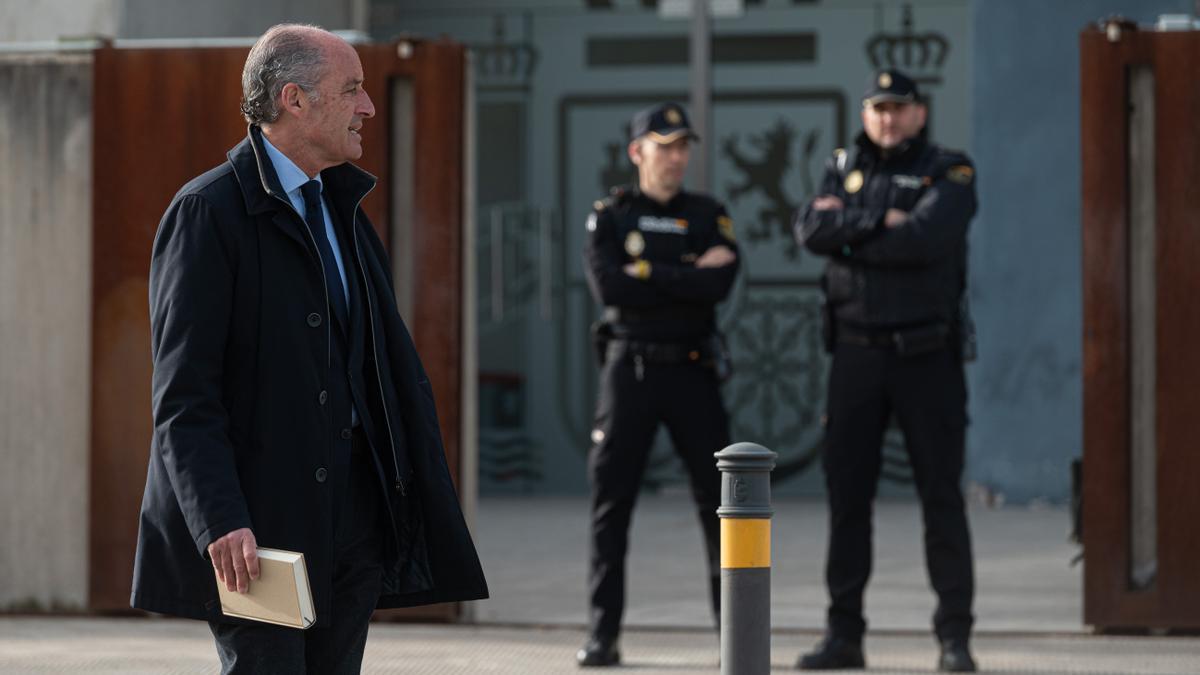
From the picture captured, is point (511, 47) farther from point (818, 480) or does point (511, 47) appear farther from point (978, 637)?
point (978, 637)

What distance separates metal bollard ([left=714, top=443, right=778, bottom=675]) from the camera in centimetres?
425

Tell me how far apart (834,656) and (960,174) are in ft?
5.67

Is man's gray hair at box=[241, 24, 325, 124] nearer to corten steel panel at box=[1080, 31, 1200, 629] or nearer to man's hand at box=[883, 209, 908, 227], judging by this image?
man's hand at box=[883, 209, 908, 227]

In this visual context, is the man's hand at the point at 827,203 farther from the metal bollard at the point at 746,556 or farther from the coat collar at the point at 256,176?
the coat collar at the point at 256,176

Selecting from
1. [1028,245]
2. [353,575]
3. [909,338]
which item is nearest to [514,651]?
[909,338]

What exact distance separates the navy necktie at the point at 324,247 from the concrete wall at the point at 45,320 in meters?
4.28

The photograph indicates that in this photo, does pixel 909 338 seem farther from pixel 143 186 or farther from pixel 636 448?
pixel 143 186

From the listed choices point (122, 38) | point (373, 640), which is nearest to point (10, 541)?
point (373, 640)

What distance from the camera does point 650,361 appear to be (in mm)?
6508

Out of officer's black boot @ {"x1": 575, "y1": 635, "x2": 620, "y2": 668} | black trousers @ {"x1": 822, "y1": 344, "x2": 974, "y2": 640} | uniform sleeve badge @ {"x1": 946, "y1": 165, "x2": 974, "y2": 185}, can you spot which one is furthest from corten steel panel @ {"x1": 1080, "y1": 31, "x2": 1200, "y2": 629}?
officer's black boot @ {"x1": 575, "y1": 635, "x2": 620, "y2": 668}

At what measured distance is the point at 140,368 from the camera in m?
7.46

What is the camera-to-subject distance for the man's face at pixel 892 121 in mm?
6473

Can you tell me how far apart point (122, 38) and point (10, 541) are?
12.1 ft

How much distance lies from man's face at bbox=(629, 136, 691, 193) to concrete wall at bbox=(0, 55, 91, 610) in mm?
2436
